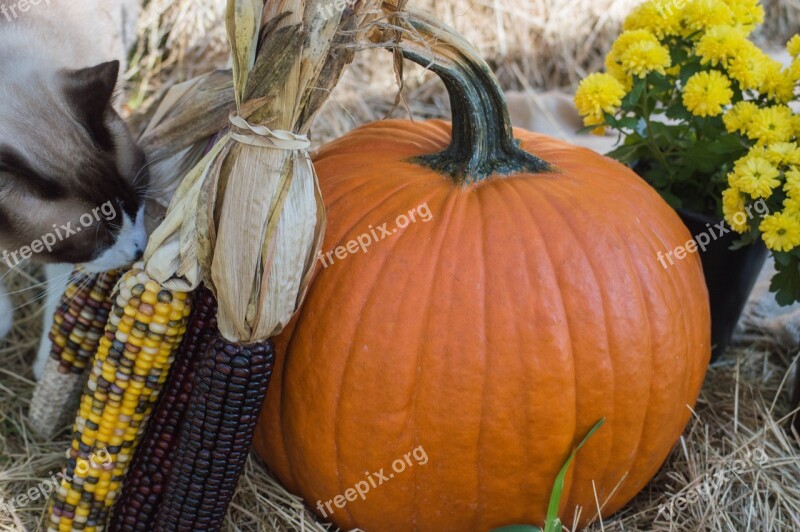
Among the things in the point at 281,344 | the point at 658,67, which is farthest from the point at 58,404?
the point at 658,67

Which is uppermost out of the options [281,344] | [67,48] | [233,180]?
[233,180]

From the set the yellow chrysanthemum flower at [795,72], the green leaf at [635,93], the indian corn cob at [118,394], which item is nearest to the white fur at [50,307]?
the indian corn cob at [118,394]

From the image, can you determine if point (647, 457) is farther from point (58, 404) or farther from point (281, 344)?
point (58, 404)

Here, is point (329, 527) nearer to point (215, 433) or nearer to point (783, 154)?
point (215, 433)

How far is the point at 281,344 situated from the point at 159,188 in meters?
0.57

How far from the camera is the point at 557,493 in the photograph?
1264 millimetres

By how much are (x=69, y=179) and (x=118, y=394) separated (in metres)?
0.49

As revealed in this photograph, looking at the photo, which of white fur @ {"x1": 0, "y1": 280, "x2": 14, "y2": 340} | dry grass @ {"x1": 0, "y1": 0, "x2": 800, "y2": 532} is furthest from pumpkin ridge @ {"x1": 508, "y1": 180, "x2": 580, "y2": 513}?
white fur @ {"x1": 0, "y1": 280, "x2": 14, "y2": 340}

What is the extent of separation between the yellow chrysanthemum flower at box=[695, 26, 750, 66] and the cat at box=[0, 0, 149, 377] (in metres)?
1.19

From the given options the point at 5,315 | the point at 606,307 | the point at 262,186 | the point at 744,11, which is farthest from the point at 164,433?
the point at 744,11

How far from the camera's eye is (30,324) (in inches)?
84.7

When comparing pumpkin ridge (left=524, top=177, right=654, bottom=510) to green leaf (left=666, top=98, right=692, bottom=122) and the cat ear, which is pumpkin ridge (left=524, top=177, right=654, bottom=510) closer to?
green leaf (left=666, top=98, right=692, bottom=122)

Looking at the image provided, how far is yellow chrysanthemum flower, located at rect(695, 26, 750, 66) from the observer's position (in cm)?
156

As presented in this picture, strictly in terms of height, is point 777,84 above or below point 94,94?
above
